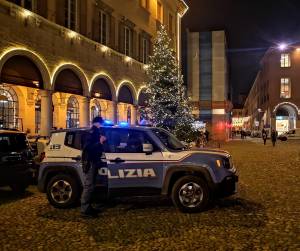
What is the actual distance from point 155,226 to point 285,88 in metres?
69.1

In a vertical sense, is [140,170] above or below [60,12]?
below

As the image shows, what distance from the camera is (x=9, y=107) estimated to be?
23.7 meters

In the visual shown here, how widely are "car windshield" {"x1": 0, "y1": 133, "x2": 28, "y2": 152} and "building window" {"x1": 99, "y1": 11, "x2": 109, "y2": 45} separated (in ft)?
51.3

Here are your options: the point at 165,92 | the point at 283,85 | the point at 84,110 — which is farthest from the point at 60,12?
the point at 283,85

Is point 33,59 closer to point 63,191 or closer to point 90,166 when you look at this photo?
point 63,191

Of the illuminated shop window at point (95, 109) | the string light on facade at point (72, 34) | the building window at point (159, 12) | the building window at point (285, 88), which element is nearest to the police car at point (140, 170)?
the string light on facade at point (72, 34)

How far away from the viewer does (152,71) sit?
29047 millimetres

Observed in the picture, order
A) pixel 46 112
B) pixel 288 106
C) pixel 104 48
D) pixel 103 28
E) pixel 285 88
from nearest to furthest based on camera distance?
pixel 46 112
pixel 104 48
pixel 103 28
pixel 285 88
pixel 288 106

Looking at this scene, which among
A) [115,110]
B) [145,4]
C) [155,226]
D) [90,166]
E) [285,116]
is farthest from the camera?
[285,116]

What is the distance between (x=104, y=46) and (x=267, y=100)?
182 feet

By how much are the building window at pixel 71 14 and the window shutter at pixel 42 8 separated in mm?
2180

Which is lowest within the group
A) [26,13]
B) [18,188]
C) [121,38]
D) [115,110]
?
[18,188]

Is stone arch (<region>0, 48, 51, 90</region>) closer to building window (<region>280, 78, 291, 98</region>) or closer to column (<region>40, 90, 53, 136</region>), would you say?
column (<region>40, 90, 53, 136</region>)

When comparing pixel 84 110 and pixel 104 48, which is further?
pixel 104 48
